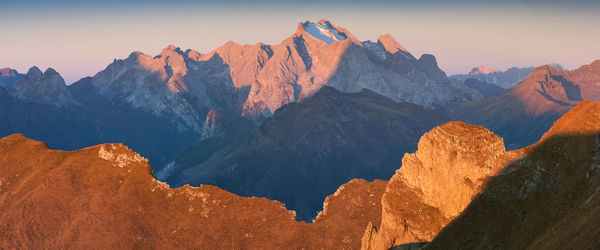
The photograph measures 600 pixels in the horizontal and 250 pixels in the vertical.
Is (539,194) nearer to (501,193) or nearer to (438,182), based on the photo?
(501,193)

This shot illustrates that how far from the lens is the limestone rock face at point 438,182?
294 ft

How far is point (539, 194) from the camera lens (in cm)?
7450

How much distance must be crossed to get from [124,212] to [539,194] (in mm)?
106472

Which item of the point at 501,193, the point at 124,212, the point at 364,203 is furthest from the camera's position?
the point at 364,203

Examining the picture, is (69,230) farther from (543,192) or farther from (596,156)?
(596,156)

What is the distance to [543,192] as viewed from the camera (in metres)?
74.4

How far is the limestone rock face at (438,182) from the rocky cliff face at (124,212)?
37.3 meters

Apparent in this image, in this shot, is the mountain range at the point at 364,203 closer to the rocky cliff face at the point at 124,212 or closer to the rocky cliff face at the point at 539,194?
the rocky cliff face at the point at 539,194

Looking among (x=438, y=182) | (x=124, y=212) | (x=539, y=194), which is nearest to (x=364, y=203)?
(x=438, y=182)

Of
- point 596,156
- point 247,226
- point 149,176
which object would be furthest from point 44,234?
point 596,156

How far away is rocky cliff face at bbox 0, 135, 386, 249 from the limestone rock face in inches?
1469

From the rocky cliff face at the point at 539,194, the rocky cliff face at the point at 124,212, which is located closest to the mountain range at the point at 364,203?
the rocky cliff face at the point at 539,194

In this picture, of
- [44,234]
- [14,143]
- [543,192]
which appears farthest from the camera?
[14,143]

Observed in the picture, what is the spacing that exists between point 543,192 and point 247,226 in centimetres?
8382
